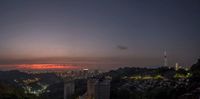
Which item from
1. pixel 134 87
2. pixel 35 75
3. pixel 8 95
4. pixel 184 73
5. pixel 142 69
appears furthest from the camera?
pixel 35 75

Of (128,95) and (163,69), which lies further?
(163,69)

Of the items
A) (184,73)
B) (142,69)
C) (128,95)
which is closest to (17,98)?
(128,95)

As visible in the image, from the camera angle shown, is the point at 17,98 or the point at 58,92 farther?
the point at 58,92

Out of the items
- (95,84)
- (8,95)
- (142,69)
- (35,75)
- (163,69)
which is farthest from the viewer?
(35,75)

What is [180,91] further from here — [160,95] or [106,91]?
[106,91]

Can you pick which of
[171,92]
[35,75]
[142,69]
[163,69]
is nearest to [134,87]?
[171,92]

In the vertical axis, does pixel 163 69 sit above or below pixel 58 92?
above

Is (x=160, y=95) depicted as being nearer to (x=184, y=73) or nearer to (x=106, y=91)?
(x=106, y=91)

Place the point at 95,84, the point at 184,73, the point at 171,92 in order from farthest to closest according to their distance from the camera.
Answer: the point at 184,73 < the point at 95,84 < the point at 171,92

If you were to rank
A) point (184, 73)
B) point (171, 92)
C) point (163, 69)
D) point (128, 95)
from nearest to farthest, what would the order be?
point (171, 92)
point (128, 95)
point (184, 73)
point (163, 69)
